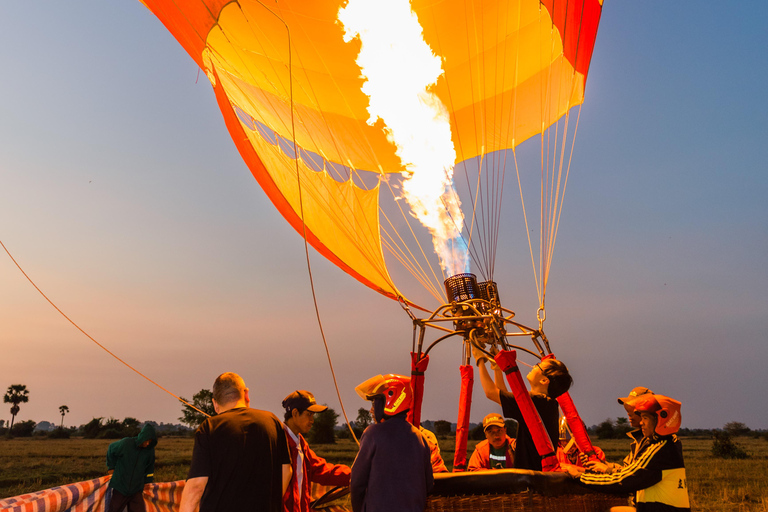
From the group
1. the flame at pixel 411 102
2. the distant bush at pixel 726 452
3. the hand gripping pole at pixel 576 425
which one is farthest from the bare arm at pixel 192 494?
the distant bush at pixel 726 452

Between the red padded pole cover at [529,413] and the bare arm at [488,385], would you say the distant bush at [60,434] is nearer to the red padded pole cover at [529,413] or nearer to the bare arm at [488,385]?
the bare arm at [488,385]

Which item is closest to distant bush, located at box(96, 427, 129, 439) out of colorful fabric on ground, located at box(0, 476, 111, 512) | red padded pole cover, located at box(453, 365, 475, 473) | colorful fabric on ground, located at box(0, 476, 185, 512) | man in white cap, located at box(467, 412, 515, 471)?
colorful fabric on ground, located at box(0, 476, 185, 512)

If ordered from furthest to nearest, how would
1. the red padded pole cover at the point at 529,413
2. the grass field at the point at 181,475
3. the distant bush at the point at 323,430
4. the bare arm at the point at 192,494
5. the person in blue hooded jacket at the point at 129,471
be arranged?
the distant bush at the point at 323,430
the grass field at the point at 181,475
the person in blue hooded jacket at the point at 129,471
the red padded pole cover at the point at 529,413
the bare arm at the point at 192,494

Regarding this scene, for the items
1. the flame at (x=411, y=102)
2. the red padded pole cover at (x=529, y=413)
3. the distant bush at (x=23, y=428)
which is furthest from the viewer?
the distant bush at (x=23, y=428)

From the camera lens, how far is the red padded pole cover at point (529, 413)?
306 cm

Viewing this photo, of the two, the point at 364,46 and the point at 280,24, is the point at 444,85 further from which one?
the point at 280,24

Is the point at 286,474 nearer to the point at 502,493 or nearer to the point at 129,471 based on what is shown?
the point at 502,493

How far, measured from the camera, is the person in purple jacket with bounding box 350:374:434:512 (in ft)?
7.22

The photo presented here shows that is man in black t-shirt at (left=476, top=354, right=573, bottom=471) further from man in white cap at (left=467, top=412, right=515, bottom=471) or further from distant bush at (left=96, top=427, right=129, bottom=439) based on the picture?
distant bush at (left=96, top=427, right=129, bottom=439)

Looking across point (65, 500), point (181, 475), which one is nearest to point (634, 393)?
point (65, 500)

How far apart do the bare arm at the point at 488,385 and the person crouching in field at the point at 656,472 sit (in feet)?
3.43

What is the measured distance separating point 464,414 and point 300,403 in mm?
1528

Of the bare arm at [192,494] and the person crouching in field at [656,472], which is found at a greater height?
the person crouching in field at [656,472]

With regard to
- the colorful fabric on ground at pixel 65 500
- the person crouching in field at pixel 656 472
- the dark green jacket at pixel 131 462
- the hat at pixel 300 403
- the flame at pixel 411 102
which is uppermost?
the flame at pixel 411 102
